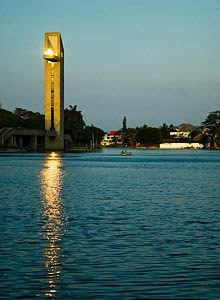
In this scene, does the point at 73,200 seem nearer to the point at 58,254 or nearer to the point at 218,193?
the point at 218,193

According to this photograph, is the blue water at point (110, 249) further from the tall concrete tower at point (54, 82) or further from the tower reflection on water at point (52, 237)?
the tall concrete tower at point (54, 82)

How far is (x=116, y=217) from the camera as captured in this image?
2566cm

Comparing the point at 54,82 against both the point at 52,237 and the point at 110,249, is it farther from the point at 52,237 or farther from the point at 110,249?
the point at 110,249

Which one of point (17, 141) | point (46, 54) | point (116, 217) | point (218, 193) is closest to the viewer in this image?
point (116, 217)

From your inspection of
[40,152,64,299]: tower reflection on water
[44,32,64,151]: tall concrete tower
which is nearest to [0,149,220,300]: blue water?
[40,152,64,299]: tower reflection on water

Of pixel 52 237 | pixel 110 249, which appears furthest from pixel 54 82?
pixel 110 249

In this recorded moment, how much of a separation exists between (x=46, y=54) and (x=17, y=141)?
30124mm

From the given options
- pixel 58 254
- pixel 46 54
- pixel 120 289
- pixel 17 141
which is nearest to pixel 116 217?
pixel 58 254

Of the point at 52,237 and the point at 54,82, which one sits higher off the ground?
the point at 54,82

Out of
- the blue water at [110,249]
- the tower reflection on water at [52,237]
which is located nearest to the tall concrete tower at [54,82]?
the tower reflection on water at [52,237]

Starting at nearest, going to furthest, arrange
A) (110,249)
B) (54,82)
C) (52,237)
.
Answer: (110,249)
(52,237)
(54,82)

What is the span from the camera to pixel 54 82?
540 feet

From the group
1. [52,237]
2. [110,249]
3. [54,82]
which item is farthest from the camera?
[54,82]

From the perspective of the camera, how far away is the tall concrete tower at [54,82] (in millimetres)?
164375
